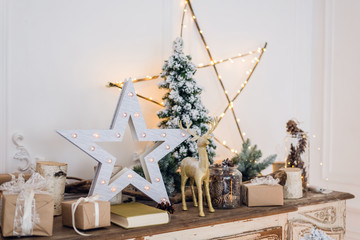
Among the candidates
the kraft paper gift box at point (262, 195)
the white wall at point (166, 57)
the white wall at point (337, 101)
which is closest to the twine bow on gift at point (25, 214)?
the white wall at point (166, 57)

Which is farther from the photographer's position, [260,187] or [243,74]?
[243,74]

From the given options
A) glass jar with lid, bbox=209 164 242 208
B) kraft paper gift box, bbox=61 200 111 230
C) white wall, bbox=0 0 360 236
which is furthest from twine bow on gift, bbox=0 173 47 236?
glass jar with lid, bbox=209 164 242 208

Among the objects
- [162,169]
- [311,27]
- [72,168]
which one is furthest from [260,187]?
[311,27]

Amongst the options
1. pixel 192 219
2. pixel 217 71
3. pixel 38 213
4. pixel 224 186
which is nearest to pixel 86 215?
pixel 38 213

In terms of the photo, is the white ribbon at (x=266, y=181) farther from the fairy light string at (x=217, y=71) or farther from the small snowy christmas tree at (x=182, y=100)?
the fairy light string at (x=217, y=71)

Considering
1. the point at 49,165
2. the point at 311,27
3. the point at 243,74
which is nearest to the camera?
the point at 49,165

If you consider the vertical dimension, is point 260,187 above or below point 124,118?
below

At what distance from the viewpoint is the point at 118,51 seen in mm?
1776

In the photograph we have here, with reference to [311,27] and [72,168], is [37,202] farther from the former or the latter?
[311,27]

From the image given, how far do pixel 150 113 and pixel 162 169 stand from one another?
1.29 feet

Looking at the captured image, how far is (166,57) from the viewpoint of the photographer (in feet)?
6.28

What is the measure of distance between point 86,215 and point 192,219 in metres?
0.37

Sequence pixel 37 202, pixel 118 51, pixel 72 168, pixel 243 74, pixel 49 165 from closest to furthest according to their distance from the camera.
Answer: pixel 37 202 → pixel 49 165 → pixel 72 168 → pixel 118 51 → pixel 243 74

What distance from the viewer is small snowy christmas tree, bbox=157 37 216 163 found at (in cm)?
167
